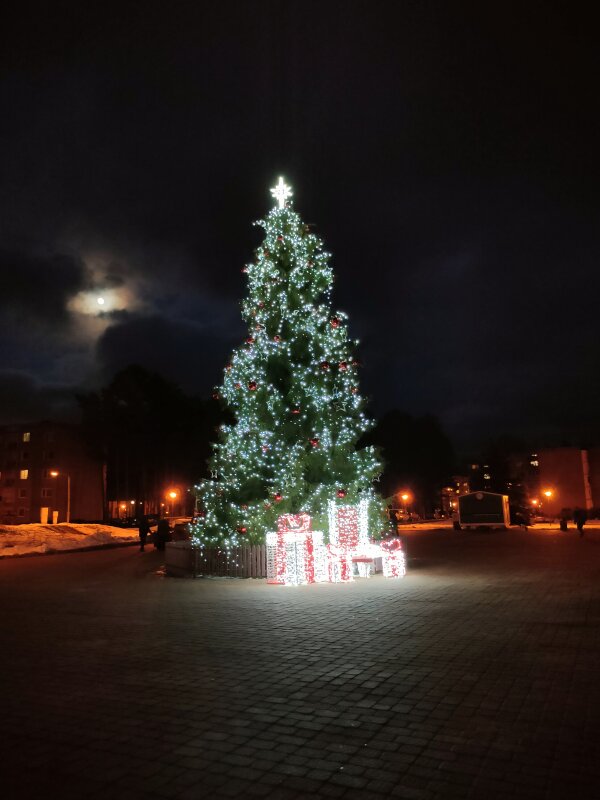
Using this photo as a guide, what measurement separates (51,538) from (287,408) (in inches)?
684

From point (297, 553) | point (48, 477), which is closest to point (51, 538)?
point (297, 553)

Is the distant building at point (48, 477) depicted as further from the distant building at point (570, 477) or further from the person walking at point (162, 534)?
the distant building at point (570, 477)

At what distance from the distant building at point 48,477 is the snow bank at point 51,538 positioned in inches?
1271

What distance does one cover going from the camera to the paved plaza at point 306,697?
4129mm

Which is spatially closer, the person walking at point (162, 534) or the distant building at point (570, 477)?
the person walking at point (162, 534)

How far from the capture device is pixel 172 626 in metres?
9.49

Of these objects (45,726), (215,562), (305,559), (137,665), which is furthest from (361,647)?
(215,562)

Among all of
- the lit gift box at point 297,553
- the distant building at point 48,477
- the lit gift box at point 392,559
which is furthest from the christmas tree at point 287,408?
the distant building at point 48,477

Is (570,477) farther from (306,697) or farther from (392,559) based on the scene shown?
(306,697)

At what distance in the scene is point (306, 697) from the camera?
583 cm

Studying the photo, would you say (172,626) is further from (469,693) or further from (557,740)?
(557,740)

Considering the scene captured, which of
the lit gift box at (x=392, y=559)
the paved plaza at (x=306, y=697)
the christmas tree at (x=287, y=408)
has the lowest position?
the paved plaza at (x=306, y=697)

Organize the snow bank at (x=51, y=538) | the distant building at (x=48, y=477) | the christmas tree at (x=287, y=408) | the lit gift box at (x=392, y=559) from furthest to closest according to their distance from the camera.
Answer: the distant building at (x=48, y=477) → the snow bank at (x=51, y=538) → the christmas tree at (x=287, y=408) → the lit gift box at (x=392, y=559)

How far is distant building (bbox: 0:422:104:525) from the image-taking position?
68.0m
